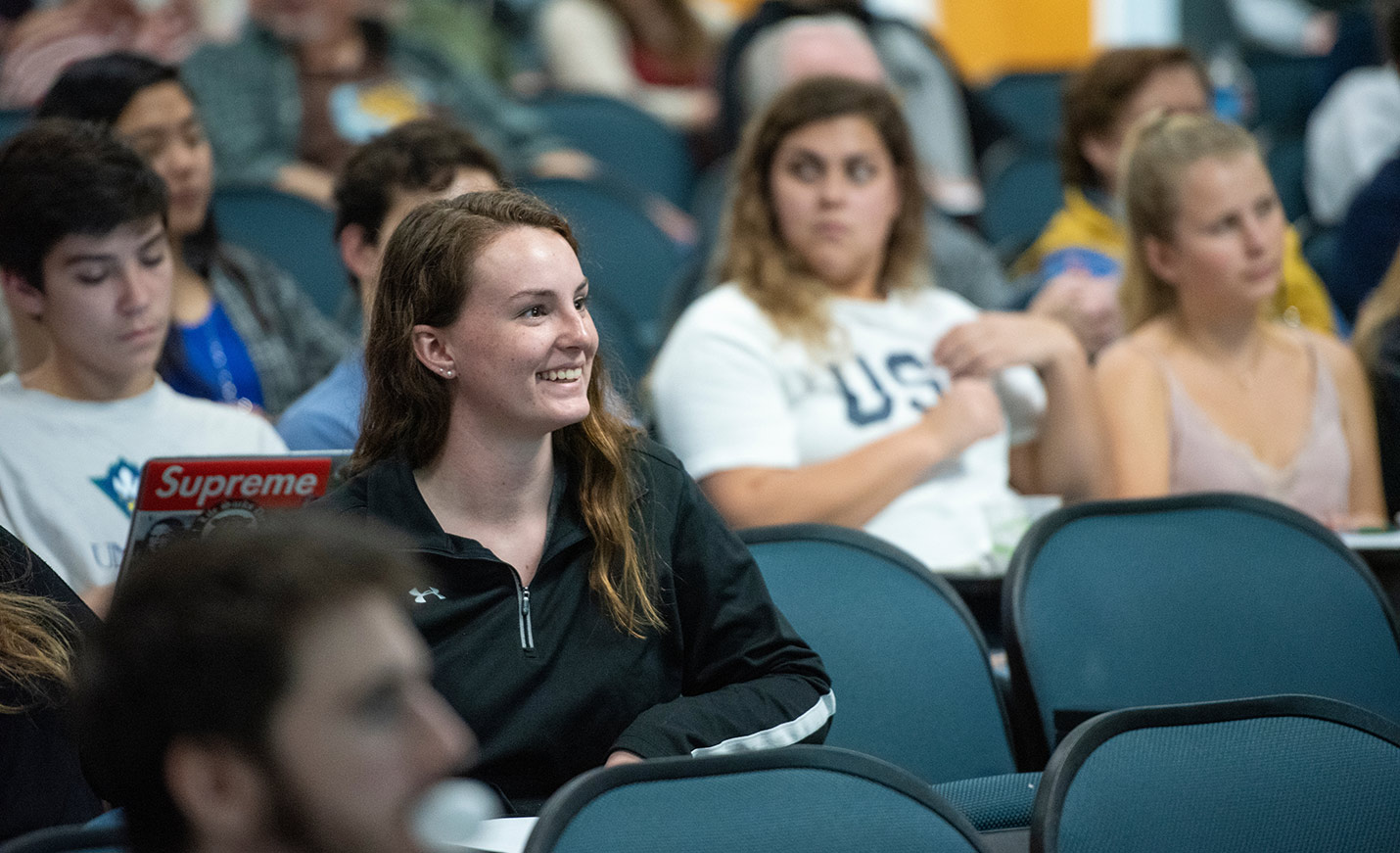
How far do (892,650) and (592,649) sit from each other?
531mm

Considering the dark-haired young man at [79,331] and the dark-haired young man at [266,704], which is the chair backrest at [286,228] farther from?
the dark-haired young man at [266,704]

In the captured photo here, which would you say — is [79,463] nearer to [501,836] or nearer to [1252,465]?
[501,836]

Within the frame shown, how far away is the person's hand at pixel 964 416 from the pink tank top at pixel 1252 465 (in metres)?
0.40

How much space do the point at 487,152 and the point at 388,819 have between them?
6.42 feet

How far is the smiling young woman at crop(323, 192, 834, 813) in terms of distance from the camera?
1643mm

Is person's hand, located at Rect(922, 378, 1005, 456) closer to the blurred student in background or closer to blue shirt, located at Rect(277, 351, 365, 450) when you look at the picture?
blue shirt, located at Rect(277, 351, 365, 450)

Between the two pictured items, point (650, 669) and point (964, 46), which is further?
point (964, 46)

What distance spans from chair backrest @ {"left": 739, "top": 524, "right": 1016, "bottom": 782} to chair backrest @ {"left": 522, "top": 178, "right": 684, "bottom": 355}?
6.21ft

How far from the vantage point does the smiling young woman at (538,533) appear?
1643 millimetres

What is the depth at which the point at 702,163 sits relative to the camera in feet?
17.3

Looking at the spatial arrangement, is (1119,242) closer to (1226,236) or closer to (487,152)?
(1226,236)

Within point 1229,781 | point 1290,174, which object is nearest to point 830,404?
point 1229,781

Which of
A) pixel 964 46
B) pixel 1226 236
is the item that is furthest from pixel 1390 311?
pixel 964 46

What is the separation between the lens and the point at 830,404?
2641 mm
